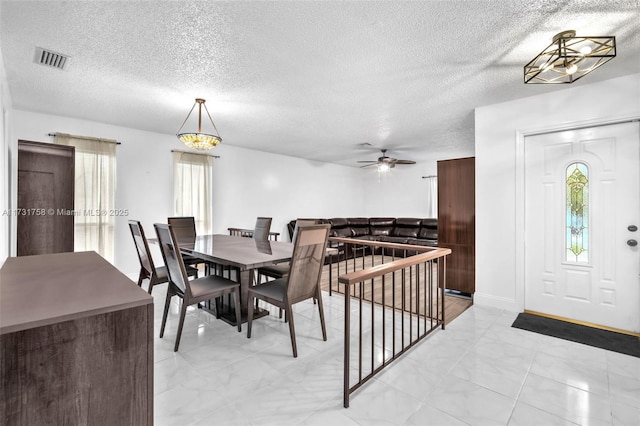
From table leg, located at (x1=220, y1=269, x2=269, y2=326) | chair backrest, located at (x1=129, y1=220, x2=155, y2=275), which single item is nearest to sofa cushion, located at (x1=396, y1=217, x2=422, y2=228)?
table leg, located at (x1=220, y1=269, x2=269, y2=326)

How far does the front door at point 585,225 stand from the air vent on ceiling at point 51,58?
4586 mm

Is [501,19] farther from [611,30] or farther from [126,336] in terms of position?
[126,336]

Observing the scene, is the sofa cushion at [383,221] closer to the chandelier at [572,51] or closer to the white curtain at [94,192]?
the chandelier at [572,51]

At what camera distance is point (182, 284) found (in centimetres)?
233

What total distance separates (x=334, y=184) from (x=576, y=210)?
570 centimetres

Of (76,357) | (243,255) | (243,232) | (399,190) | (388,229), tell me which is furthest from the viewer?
(399,190)

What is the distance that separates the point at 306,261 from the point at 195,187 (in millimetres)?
3673

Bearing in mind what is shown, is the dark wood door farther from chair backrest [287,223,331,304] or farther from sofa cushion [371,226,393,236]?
sofa cushion [371,226,393,236]

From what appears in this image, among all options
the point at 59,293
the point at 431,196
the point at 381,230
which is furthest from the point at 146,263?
the point at 431,196

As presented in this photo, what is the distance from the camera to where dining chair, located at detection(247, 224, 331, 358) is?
7.09 feet

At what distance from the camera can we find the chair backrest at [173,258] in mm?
2148

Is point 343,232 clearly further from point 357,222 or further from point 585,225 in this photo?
point 585,225

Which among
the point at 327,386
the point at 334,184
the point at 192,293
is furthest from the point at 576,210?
the point at 334,184

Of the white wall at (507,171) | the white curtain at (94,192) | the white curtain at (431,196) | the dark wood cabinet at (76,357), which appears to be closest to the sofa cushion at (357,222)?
the white curtain at (431,196)
